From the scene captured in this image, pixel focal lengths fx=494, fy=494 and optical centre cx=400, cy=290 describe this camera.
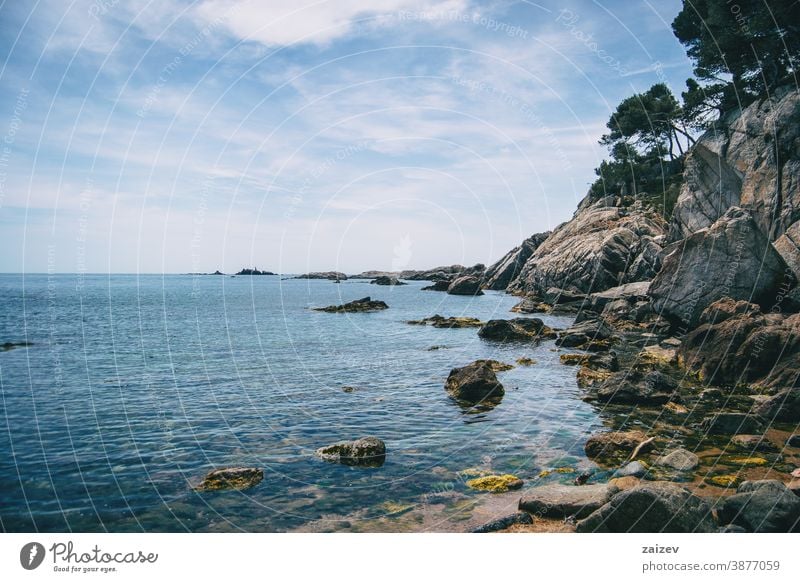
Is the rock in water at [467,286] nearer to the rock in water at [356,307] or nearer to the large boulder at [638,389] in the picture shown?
the rock in water at [356,307]

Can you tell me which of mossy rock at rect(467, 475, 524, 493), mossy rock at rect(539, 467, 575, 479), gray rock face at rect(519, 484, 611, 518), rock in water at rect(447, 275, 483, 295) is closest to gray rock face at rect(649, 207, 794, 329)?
mossy rock at rect(539, 467, 575, 479)

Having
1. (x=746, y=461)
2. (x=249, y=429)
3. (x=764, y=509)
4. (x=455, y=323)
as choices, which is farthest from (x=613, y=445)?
(x=455, y=323)

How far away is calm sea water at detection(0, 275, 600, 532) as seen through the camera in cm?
1459

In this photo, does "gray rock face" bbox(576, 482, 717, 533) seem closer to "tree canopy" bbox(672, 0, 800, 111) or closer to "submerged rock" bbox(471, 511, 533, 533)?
"submerged rock" bbox(471, 511, 533, 533)

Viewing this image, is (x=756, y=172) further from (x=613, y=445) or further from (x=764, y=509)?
(x=764, y=509)

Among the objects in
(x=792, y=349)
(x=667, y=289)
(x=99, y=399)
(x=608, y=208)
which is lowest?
(x=99, y=399)

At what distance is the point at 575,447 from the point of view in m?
19.3

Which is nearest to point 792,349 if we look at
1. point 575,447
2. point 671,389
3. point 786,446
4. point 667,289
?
point 671,389

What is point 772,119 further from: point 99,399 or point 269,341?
point 99,399

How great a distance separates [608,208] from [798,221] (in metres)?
57.0

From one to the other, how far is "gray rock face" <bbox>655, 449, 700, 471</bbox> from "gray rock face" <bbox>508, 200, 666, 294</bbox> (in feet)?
181

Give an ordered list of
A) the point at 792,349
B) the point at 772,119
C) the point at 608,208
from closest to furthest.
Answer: the point at 792,349
the point at 772,119
the point at 608,208

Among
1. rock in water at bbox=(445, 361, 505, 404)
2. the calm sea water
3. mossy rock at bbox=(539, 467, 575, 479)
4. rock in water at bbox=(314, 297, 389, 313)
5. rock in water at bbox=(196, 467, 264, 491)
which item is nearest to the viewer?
the calm sea water

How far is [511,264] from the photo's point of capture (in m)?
135
